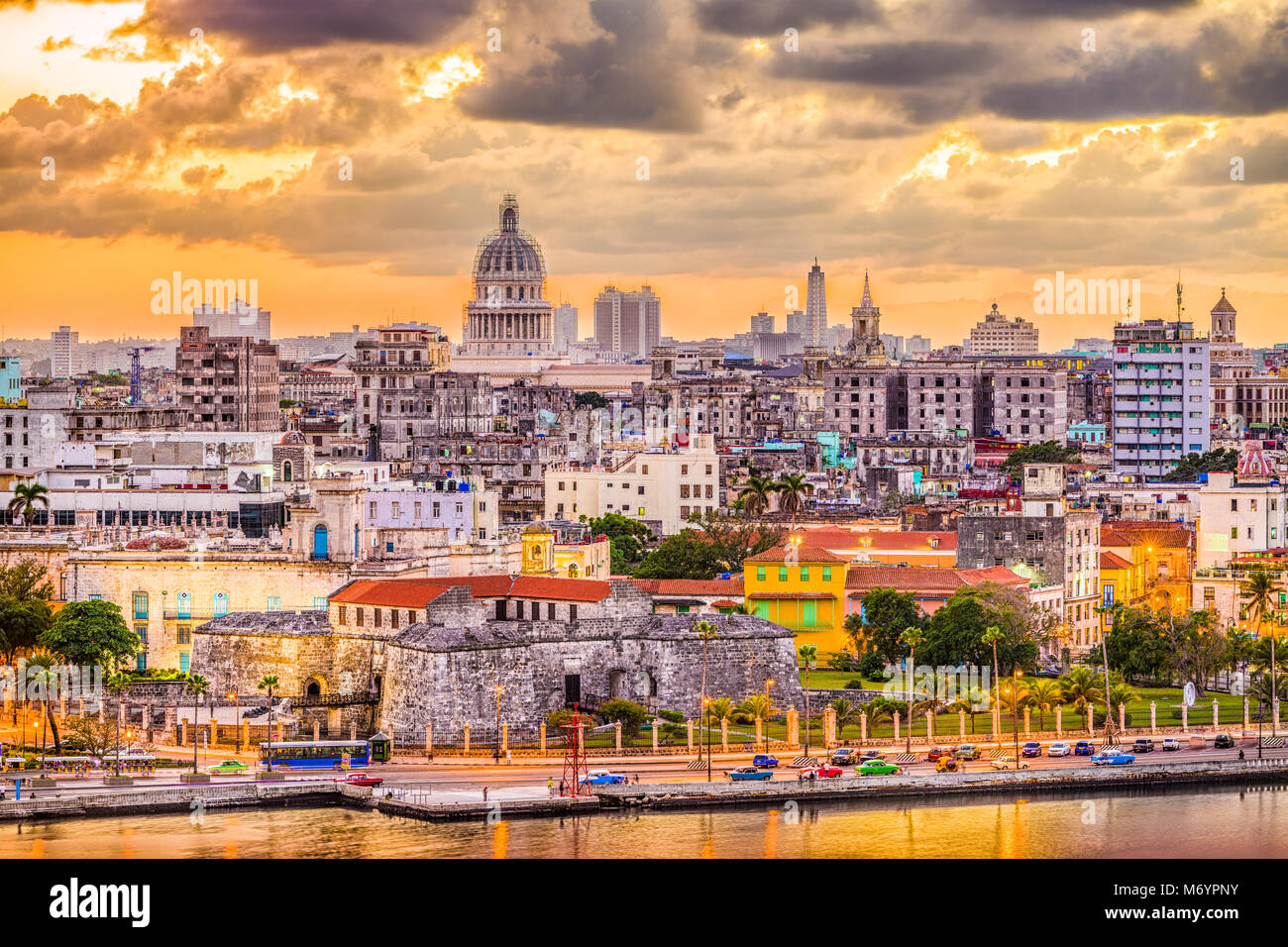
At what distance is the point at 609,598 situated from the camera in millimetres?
77375

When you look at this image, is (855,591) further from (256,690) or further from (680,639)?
(256,690)

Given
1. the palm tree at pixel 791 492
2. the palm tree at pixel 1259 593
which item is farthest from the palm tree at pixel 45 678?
the palm tree at pixel 791 492

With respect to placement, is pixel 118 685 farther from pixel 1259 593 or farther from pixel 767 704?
pixel 1259 593

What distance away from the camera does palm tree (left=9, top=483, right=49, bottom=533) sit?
335 feet

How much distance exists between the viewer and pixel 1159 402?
587ft

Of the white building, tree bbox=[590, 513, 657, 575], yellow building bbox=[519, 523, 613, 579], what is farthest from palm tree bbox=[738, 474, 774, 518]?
yellow building bbox=[519, 523, 613, 579]

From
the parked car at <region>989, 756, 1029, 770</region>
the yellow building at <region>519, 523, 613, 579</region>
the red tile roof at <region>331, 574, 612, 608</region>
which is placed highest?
the yellow building at <region>519, 523, 613, 579</region>

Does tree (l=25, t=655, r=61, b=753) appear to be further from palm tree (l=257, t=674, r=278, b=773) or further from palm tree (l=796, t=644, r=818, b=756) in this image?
palm tree (l=796, t=644, r=818, b=756)

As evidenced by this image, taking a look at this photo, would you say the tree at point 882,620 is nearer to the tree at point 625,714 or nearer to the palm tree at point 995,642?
the palm tree at point 995,642

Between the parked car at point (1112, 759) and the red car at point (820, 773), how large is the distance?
775cm

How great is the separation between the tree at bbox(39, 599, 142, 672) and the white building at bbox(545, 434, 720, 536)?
164 ft

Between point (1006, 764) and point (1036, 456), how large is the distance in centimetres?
10063
